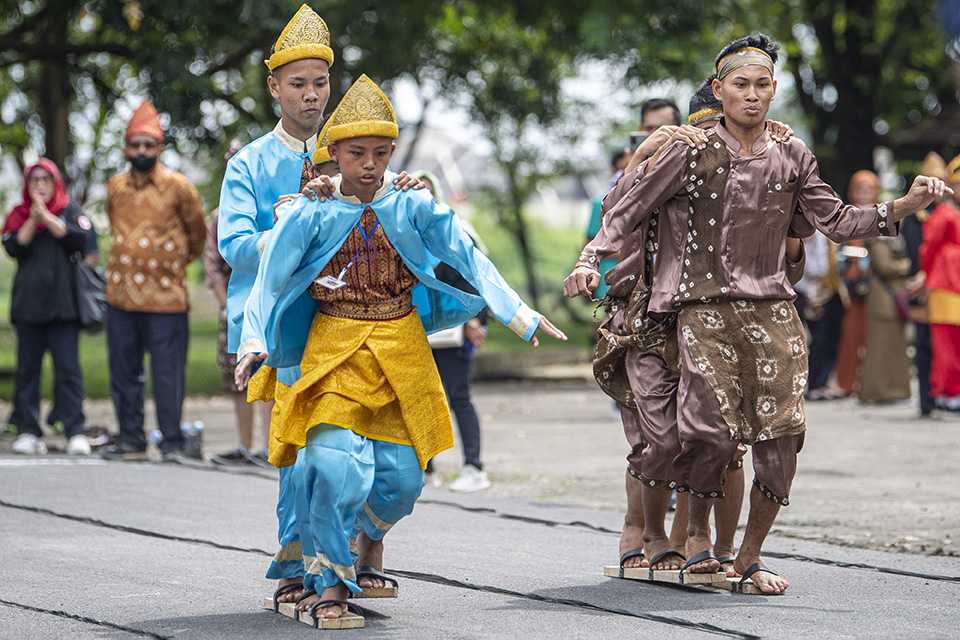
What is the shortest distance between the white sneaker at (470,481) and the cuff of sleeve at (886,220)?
171 inches

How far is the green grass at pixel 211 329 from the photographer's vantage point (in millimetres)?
19922

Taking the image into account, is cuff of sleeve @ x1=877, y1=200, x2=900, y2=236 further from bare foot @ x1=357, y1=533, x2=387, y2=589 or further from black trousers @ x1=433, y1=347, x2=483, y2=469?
black trousers @ x1=433, y1=347, x2=483, y2=469

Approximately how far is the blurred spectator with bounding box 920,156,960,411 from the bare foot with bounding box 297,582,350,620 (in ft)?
32.2

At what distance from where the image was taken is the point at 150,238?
37.7 feet

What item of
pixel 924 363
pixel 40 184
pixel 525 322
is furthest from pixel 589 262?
pixel 924 363

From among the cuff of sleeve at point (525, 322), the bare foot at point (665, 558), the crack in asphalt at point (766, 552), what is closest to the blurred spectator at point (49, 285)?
the crack in asphalt at point (766, 552)

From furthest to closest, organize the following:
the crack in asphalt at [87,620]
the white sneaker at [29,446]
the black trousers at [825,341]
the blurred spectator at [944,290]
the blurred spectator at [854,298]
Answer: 1. the black trousers at [825,341]
2. the blurred spectator at [854,298]
3. the blurred spectator at [944,290]
4. the white sneaker at [29,446]
5. the crack in asphalt at [87,620]

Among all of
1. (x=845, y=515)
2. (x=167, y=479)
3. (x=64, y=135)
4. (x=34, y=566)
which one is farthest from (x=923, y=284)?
(x=64, y=135)

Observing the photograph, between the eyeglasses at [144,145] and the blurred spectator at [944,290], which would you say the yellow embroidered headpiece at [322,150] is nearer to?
the eyeglasses at [144,145]

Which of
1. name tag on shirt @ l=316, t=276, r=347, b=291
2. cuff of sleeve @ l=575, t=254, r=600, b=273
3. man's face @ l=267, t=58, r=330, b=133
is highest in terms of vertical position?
man's face @ l=267, t=58, r=330, b=133

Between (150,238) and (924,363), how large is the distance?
7257 mm

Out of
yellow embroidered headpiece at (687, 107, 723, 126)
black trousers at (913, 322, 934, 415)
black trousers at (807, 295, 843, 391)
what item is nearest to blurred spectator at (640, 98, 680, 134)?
yellow embroidered headpiece at (687, 107, 723, 126)

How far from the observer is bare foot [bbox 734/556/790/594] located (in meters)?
6.47

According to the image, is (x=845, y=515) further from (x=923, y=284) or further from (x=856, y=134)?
(x=856, y=134)
